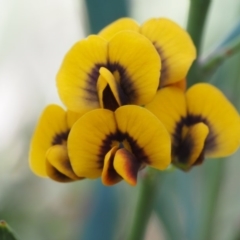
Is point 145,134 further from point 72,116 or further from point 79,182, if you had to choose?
point 79,182

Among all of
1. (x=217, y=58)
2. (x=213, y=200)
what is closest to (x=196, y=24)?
(x=217, y=58)

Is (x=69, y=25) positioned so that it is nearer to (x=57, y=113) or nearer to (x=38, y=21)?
(x=38, y=21)

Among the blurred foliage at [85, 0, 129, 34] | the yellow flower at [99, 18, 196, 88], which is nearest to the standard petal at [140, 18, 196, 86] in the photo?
the yellow flower at [99, 18, 196, 88]

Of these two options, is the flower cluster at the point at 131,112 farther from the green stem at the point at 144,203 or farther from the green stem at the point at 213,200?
the green stem at the point at 213,200

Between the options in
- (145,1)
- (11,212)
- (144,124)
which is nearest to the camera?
(144,124)

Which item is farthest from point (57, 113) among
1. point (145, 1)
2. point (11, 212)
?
point (145, 1)

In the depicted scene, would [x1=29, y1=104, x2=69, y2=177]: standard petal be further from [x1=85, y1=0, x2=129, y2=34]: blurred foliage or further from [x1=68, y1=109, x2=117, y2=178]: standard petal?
[x1=85, y1=0, x2=129, y2=34]: blurred foliage

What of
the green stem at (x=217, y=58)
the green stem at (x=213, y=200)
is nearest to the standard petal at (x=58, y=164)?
the green stem at (x=217, y=58)
